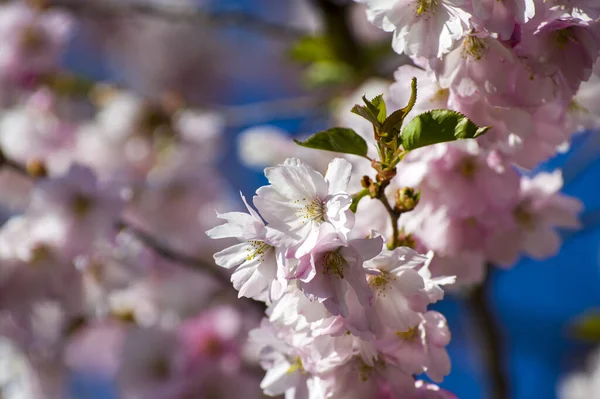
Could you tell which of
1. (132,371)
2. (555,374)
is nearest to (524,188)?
(132,371)

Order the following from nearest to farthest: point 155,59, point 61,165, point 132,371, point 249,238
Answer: point 249,238, point 132,371, point 61,165, point 155,59

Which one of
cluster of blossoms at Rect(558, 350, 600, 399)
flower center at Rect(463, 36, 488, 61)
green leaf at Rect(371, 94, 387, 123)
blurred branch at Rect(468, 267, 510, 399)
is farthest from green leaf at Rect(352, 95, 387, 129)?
cluster of blossoms at Rect(558, 350, 600, 399)

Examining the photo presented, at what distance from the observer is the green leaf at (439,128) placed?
1.75 ft

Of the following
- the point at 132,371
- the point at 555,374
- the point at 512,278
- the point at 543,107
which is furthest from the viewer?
the point at 512,278

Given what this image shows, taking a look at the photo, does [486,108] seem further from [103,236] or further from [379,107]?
[103,236]

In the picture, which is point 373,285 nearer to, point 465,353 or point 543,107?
point 543,107

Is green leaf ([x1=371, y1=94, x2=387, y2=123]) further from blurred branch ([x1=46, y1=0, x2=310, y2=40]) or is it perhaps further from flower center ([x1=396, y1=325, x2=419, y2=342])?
blurred branch ([x1=46, y1=0, x2=310, y2=40])

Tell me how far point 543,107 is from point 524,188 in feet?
0.52

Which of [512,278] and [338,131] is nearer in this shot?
[338,131]

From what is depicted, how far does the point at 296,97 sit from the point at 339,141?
6.81ft

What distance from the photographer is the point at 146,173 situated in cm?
148

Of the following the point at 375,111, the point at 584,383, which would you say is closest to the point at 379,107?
the point at 375,111

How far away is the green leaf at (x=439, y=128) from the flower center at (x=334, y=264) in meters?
0.11

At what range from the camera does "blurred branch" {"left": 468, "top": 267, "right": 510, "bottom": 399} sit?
4.19 feet
